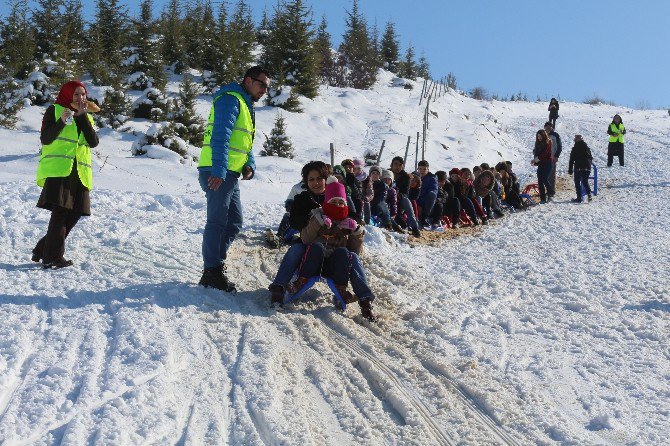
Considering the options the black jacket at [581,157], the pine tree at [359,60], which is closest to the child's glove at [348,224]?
the black jacket at [581,157]

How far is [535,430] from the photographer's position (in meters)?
3.67

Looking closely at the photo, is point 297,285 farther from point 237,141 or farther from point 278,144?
point 278,144

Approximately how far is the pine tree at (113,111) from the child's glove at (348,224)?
14.6 meters

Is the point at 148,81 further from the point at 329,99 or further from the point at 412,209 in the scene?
the point at 412,209

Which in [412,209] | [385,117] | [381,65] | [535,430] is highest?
[381,65]

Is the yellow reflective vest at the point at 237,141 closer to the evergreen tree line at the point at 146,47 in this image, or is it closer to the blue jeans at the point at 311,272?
the blue jeans at the point at 311,272

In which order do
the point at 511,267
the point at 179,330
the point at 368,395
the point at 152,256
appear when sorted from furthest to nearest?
the point at 511,267 → the point at 152,256 → the point at 179,330 → the point at 368,395

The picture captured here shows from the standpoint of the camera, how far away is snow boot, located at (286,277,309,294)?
18.2 ft

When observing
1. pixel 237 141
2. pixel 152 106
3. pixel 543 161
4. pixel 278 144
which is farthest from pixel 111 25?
pixel 237 141

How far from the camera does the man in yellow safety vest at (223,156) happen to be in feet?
17.2

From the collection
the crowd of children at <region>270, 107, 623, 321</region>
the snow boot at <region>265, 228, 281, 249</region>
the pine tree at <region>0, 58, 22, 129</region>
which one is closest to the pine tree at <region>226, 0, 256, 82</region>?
the pine tree at <region>0, 58, 22, 129</region>

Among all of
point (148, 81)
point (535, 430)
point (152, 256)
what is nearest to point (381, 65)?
point (148, 81)

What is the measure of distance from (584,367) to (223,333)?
111 inches

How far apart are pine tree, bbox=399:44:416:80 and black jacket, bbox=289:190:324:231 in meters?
35.5
